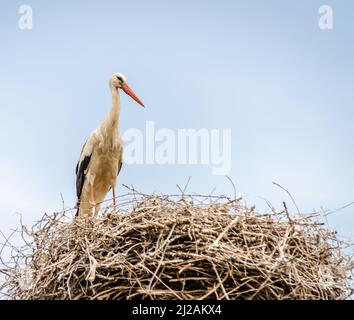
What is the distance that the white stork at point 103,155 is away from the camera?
7.26 meters

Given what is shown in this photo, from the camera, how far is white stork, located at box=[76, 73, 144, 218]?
7.26 m

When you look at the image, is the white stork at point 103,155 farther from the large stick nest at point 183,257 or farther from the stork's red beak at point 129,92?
the large stick nest at point 183,257

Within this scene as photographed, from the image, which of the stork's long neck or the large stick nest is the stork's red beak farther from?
the large stick nest

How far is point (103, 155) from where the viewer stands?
7254 millimetres

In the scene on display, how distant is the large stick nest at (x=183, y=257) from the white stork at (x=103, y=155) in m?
2.87

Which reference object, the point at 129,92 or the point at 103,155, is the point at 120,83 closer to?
the point at 129,92

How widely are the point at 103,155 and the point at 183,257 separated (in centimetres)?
351

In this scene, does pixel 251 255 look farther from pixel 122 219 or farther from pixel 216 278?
pixel 122 219

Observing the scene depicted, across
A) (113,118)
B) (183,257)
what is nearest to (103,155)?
(113,118)

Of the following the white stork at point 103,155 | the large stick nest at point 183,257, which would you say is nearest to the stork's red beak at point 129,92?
the white stork at point 103,155

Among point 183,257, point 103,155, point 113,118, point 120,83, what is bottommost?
point 183,257

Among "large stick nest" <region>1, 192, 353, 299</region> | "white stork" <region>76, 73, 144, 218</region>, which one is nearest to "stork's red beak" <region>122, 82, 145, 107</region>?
"white stork" <region>76, 73, 144, 218</region>

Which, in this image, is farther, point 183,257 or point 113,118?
point 113,118
